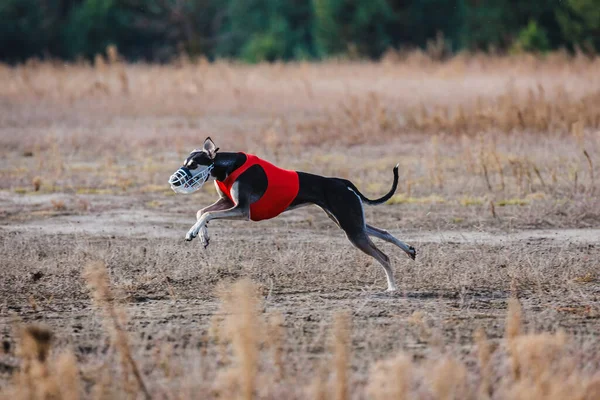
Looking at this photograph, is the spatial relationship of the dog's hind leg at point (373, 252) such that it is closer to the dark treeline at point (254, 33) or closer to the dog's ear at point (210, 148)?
the dog's ear at point (210, 148)

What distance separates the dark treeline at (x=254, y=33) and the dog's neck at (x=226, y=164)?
3683cm

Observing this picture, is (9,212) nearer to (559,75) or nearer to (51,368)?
(51,368)

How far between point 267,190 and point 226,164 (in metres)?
0.43

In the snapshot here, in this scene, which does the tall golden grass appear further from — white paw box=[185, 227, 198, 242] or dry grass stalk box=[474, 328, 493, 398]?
white paw box=[185, 227, 198, 242]

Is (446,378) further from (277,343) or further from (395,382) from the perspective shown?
(277,343)

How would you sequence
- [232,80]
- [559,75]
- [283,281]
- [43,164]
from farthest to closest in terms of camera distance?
[232,80]
[559,75]
[43,164]
[283,281]

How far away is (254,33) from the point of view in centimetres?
5725

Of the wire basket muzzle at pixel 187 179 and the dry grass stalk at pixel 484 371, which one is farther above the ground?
the wire basket muzzle at pixel 187 179

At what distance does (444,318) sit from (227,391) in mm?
2756

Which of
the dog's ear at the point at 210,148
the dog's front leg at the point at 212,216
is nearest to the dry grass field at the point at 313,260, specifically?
the dog's front leg at the point at 212,216

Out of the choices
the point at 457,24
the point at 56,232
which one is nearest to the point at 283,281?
the point at 56,232

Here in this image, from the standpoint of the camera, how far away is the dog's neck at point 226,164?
913 cm

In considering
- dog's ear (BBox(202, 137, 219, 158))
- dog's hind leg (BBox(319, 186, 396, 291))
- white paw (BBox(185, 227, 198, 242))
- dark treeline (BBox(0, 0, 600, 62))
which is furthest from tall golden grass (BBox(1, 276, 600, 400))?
dark treeline (BBox(0, 0, 600, 62))

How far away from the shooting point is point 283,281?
31.1ft
